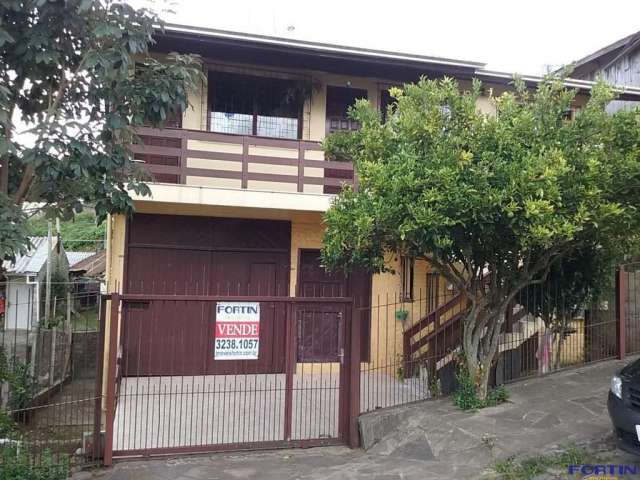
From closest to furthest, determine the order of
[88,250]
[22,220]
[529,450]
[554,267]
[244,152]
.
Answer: [22,220], [529,450], [554,267], [244,152], [88,250]

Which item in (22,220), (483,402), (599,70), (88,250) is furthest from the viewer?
(88,250)

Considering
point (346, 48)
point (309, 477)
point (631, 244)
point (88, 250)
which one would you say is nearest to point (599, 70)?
point (346, 48)

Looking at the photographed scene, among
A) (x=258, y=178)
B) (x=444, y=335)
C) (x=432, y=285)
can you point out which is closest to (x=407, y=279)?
(x=432, y=285)

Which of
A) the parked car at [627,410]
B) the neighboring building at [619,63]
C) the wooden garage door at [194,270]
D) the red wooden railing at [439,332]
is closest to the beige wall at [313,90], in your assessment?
the wooden garage door at [194,270]

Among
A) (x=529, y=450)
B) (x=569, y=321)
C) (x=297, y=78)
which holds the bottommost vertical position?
(x=529, y=450)

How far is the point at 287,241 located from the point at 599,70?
12.1 m

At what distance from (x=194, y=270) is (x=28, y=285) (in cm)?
305

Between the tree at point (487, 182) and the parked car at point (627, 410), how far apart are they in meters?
1.47

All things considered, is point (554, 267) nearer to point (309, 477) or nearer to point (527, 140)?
point (527, 140)

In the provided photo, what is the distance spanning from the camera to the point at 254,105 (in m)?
10.7

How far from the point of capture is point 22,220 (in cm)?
418

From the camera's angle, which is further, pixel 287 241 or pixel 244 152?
pixel 287 241

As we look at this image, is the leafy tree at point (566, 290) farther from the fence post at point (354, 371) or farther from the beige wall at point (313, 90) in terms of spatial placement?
the beige wall at point (313, 90)

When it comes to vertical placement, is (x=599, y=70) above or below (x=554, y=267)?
above
